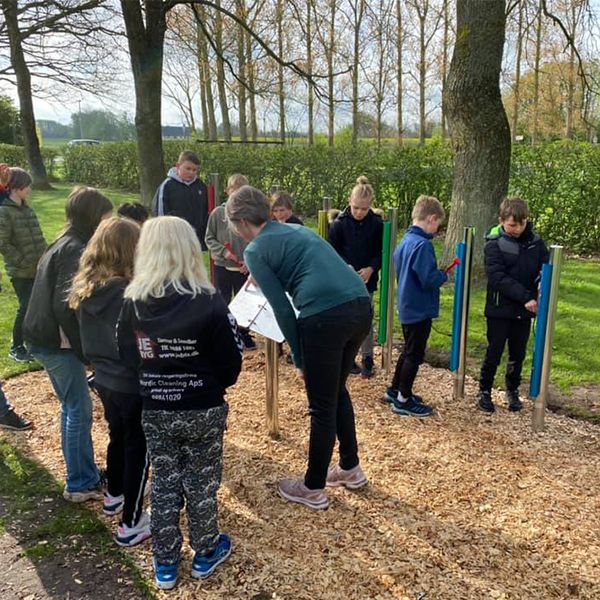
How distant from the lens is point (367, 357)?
5.53 meters

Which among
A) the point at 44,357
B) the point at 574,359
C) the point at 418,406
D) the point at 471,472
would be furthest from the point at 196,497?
the point at 574,359

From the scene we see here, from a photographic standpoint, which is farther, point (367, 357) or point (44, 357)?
point (367, 357)

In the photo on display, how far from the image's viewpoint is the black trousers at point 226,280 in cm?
618

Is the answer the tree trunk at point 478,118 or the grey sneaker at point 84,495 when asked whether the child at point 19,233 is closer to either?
the grey sneaker at point 84,495

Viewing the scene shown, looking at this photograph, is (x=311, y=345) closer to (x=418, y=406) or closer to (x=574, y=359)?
(x=418, y=406)

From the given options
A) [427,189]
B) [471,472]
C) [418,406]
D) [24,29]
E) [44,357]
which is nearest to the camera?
[44,357]

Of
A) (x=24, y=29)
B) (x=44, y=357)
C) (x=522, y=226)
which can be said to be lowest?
(x=44, y=357)

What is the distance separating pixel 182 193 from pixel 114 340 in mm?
3783

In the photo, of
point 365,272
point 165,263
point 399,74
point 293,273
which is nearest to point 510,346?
point 365,272

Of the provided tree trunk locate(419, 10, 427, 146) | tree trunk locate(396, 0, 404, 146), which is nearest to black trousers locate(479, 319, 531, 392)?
tree trunk locate(396, 0, 404, 146)

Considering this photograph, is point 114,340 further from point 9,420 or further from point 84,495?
point 9,420

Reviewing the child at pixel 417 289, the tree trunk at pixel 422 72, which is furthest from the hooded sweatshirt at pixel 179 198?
the tree trunk at pixel 422 72

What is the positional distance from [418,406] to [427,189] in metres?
8.13

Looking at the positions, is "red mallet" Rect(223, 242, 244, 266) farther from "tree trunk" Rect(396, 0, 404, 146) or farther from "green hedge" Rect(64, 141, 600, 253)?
"tree trunk" Rect(396, 0, 404, 146)
